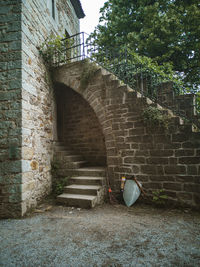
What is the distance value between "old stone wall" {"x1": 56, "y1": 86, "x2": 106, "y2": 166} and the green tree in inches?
123

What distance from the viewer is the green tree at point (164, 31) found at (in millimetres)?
7570

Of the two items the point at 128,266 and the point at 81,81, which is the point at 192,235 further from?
the point at 81,81

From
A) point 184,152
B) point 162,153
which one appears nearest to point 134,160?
point 162,153

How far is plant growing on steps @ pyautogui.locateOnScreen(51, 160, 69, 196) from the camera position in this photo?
468 cm

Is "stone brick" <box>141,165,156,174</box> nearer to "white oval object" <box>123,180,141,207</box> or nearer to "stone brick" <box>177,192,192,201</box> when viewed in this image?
"white oval object" <box>123,180,141,207</box>

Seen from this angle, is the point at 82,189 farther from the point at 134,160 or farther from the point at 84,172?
the point at 134,160

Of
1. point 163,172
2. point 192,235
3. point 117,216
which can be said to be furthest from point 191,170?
point 117,216

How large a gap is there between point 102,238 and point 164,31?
868 cm

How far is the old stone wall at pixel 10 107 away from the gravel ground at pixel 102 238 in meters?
0.55

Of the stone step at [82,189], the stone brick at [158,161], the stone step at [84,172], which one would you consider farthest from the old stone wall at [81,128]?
the stone brick at [158,161]

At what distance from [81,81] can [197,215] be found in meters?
4.43

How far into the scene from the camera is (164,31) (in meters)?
7.62

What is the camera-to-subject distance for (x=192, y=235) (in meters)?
2.57

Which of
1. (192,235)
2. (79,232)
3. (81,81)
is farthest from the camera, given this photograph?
(81,81)
